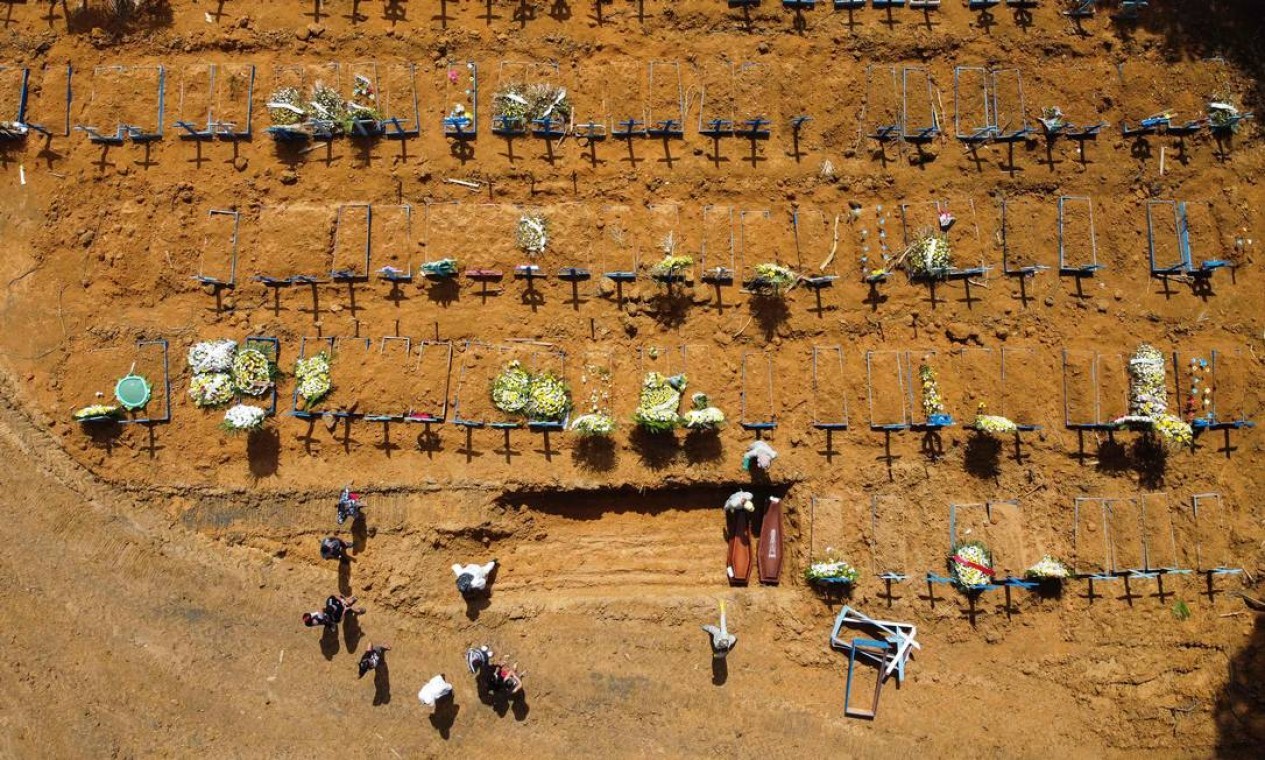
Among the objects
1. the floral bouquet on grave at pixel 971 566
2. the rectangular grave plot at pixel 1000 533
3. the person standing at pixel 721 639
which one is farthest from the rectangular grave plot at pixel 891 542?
the person standing at pixel 721 639

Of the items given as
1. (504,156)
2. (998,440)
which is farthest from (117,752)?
(998,440)

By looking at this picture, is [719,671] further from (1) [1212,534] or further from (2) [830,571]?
(1) [1212,534]

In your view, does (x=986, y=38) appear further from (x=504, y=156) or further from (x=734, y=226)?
(x=504, y=156)

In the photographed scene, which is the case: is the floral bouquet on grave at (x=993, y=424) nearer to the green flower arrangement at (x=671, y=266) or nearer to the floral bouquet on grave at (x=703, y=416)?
the floral bouquet on grave at (x=703, y=416)

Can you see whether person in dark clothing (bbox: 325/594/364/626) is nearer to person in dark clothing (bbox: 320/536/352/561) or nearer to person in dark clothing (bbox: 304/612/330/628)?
person in dark clothing (bbox: 304/612/330/628)

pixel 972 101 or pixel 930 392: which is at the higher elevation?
pixel 972 101

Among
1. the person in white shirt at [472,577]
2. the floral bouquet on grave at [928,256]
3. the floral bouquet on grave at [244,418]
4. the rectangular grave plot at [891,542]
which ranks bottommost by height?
the person in white shirt at [472,577]

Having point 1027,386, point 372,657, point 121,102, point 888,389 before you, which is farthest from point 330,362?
point 1027,386

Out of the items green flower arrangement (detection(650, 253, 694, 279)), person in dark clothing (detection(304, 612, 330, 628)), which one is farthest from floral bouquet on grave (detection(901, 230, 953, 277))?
person in dark clothing (detection(304, 612, 330, 628))
